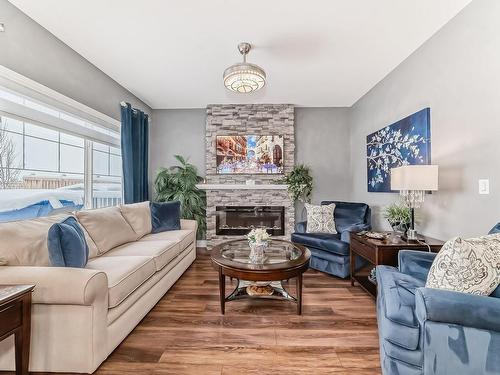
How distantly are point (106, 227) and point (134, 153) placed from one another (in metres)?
1.75

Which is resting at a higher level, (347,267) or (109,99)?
(109,99)

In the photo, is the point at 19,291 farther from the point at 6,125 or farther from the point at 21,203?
the point at 6,125

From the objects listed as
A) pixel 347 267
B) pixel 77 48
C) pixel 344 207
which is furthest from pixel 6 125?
pixel 344 207

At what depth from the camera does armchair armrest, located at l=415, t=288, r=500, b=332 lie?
123cm

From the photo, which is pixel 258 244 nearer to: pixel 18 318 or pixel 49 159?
pixel 18 318

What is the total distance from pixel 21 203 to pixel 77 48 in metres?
1.70

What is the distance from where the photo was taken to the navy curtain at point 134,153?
384 centimetres

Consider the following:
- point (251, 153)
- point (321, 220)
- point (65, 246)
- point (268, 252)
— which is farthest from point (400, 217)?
point (65, 246)

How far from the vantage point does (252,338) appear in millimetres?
2027

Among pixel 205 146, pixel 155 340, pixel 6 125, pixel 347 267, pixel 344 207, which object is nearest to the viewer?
pixel 155 340

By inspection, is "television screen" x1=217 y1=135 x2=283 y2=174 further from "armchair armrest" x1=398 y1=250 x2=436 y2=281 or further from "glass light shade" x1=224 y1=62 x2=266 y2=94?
"armchair armrest" x1=398 y1=250 x2=436 y2=281

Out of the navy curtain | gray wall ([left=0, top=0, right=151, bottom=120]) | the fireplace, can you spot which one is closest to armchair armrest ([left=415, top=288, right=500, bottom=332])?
gray wall ([left=0, top=0, right=151, bottom=120])

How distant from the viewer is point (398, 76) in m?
3.21

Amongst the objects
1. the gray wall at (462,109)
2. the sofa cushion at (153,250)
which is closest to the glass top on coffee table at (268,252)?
the sofa cushion at (153,250)
